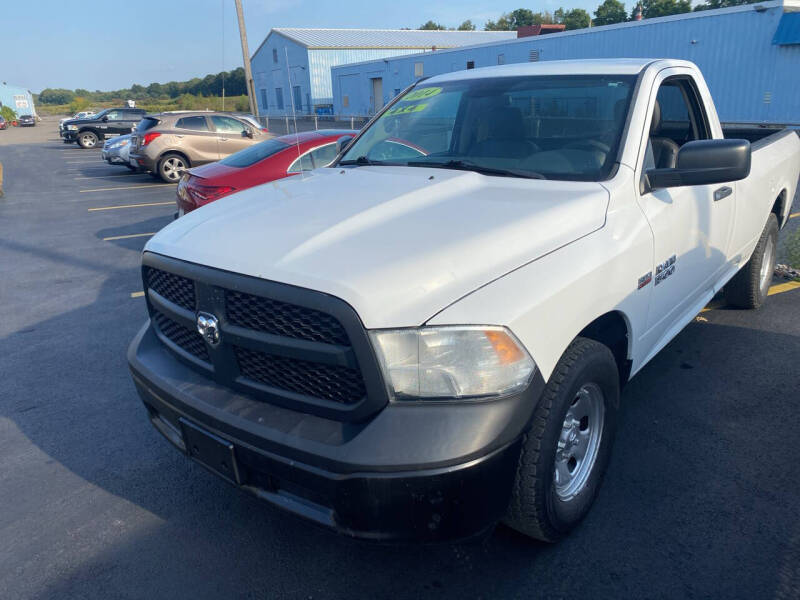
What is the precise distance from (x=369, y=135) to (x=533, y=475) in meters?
2.60

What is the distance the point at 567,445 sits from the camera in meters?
2.51

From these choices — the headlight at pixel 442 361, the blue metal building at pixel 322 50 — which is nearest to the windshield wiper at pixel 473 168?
the headlight at pixel 442 361

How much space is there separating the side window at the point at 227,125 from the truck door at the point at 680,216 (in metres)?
13.6

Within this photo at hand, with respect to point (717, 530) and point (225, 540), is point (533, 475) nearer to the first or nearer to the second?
point (717, 530)

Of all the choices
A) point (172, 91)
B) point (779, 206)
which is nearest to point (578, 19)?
point (172, 91)

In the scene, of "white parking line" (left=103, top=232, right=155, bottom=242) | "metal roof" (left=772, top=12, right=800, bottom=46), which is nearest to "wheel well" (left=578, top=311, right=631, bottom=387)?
"white parking line" (left=103, top=232, right=155, bottom=242)

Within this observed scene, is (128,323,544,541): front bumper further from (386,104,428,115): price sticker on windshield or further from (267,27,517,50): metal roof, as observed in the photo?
(267,27,517,50): metal roof

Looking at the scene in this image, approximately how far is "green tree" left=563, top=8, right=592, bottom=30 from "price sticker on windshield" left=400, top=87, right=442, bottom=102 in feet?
233

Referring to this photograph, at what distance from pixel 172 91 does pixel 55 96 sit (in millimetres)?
90535

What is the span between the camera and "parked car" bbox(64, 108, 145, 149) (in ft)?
90.8

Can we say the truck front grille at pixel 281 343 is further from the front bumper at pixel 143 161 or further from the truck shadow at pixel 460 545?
the front bumper at pixel 143 161

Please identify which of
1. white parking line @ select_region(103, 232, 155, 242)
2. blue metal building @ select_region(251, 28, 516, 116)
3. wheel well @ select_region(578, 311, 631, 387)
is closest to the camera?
wheel well @ select_region(578, 311, 631, 387)

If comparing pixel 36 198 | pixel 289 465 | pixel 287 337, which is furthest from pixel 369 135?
pixel 36 198

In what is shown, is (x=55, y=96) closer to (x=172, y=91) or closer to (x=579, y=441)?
(x=172, y=91)
